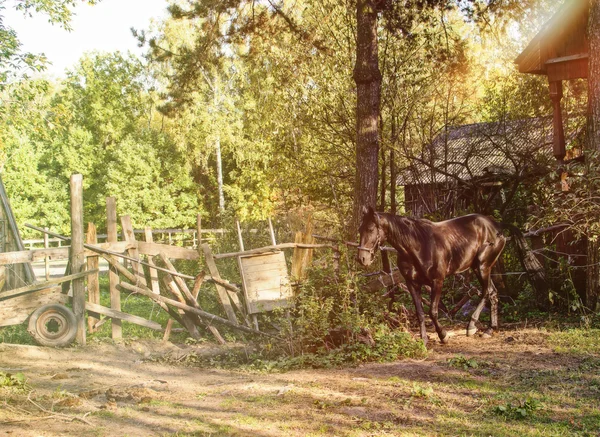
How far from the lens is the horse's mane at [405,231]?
357 inches

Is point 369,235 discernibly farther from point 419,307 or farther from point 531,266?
point 531,266

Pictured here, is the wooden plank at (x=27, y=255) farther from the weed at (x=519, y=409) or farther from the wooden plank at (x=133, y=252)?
the weed at (x=519, y=409)

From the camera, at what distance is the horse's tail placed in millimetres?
10894

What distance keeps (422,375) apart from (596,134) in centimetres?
588

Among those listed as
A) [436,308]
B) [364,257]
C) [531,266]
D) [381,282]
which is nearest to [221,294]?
[381,282]

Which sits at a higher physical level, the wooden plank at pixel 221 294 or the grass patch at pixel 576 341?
the wooden plank at pixel 221 294

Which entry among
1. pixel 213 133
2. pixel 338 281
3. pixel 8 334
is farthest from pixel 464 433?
pixel 213 133

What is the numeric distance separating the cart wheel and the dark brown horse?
202 inches

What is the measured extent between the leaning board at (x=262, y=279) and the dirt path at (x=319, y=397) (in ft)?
7.22

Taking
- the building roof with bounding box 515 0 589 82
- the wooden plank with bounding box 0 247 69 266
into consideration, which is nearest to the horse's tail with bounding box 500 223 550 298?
the building roof with bounding box 515 0 589 82

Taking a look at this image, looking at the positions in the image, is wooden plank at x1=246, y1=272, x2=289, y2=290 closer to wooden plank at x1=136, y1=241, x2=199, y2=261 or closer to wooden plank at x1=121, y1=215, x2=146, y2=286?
wooden plank at x1=136, y1=241, x2=199, y2=261

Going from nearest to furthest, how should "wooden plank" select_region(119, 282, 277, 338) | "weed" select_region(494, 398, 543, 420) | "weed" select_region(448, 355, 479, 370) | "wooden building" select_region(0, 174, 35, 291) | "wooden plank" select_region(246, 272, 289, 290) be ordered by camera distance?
"weed" select_region(494, 398, 543, 420)
"weed" select_region(448, 355, 479, 370)
"wooden plank" select_region(119, 282, 277, 338)
"wooden plank" select_region(246, 272, 289, 290)
"wooden building" select_region(0, 174, 35, 291)

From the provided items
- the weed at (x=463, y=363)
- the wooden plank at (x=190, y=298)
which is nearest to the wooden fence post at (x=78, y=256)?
the wooden plank at (x=190, y=298)

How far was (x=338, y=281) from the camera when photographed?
9.41 metres
